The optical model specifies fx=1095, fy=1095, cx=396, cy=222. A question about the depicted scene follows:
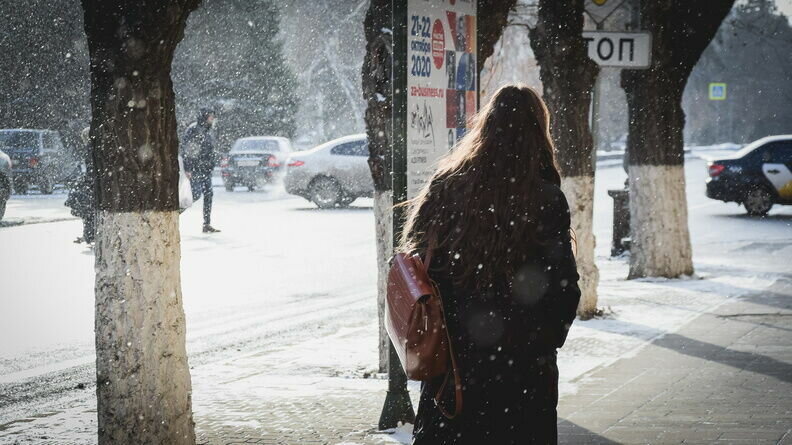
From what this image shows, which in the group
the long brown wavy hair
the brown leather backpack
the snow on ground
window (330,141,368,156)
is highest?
window (330,141,368,156)

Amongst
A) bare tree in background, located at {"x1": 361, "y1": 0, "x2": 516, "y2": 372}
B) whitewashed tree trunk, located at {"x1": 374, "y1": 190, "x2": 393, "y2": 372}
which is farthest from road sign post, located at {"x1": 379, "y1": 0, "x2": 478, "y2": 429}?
whitewashed tree trunk, located at {"x1": 374, "y1": 190, "x2": 393, "y2": 372}

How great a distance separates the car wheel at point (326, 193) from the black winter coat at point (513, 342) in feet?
69.1

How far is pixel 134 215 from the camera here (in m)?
5.13

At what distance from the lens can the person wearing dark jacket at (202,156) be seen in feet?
63.2

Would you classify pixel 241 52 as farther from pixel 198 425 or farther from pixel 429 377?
pixel 429 377

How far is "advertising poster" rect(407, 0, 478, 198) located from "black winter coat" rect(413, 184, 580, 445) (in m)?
2.67

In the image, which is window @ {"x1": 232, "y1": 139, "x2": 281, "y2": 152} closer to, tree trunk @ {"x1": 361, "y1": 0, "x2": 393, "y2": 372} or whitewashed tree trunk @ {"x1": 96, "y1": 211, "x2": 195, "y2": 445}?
tree trunk @ {"x1": 361, "y1": 0, "x2": 393, "y2": 372}

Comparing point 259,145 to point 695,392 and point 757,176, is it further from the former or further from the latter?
point 695,392

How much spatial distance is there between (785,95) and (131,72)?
300 ft

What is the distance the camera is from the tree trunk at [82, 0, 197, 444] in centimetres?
508

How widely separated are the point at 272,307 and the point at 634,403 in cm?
549

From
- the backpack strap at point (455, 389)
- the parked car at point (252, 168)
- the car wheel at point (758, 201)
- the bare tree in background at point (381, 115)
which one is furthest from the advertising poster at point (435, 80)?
the parked car at point (252, 168)

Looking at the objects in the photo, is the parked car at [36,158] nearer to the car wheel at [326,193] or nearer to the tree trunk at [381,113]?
the car wheel at [326,193]

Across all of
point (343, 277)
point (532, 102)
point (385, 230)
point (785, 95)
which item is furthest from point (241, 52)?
point (785, 95)
